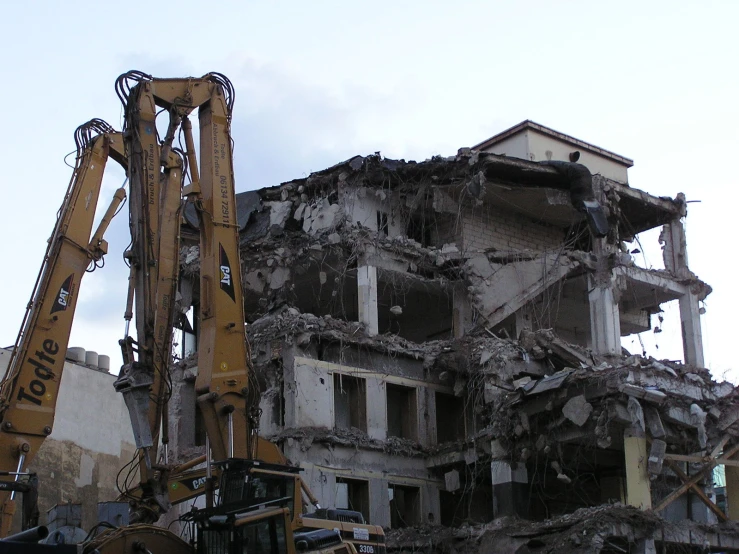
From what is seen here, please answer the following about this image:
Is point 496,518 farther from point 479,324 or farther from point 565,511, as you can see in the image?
point 479,324

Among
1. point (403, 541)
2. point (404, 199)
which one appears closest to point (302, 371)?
point (403, 541)

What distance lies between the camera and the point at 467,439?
30.3 metres

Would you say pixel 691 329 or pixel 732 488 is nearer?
pixel 732 488

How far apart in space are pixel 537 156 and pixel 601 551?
15059 mm

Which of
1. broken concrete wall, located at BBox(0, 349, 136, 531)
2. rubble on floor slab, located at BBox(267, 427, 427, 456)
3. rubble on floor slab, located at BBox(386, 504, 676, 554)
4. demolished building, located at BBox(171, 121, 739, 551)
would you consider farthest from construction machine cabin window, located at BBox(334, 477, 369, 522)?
broken concrete wall, located at BBox(0, 349, 136, 531)

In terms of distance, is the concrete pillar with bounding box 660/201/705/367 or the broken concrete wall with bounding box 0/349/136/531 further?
the broken concrete wall with bounding box 0/349/136/531

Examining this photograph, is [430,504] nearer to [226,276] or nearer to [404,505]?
[404,505]

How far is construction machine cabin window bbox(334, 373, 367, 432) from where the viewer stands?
31438mm

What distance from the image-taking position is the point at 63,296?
60.2ft

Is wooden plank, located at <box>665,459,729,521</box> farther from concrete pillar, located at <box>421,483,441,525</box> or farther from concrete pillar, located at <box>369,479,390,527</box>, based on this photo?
concrete pillar, located at <box>369,479,390,527</box>

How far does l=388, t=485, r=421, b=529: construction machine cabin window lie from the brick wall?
824 cm

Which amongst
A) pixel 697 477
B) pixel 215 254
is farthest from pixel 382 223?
pixel 215 254

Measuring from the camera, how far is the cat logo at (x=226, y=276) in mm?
18438

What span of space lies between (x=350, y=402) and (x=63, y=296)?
14727mm
